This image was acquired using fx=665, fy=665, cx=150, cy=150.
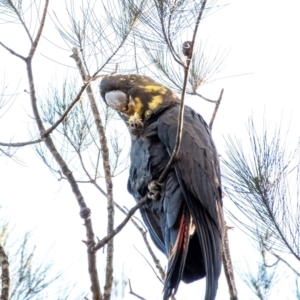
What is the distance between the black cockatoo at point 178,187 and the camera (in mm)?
2479

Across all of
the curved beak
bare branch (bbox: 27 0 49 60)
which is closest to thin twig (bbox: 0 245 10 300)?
bare branch (bbox: 27 0 49 60)

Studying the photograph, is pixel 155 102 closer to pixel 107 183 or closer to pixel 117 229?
pixel 107 183

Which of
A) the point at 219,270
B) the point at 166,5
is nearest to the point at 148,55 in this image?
the point at 166,5

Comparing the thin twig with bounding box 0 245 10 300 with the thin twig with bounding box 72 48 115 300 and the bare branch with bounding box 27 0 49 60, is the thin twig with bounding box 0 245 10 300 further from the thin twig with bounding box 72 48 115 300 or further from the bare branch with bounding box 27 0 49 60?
the bare branch with bounding box 27 0 49 60

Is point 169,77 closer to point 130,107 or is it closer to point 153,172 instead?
point 130,107

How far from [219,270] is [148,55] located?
105cm

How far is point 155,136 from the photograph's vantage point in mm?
2742

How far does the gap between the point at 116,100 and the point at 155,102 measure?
180 millimetres

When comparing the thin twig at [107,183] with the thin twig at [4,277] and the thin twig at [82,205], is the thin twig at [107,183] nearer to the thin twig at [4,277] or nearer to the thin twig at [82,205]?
the thin twig at [82,205]

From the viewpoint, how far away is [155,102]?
2.94m

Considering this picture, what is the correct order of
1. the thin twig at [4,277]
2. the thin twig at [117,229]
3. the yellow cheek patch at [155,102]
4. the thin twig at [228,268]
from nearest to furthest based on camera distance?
the thin twig at [117,229] → the thin twig at [4,277] → the thin twig at [228,268] → the yellow cheek patch at [155,102]

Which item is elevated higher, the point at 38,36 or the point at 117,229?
the point at 38,36

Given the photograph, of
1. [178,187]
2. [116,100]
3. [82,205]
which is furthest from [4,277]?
[116,100]

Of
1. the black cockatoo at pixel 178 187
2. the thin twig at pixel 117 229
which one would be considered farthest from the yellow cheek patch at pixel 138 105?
the thin twig at pixel 117 229
